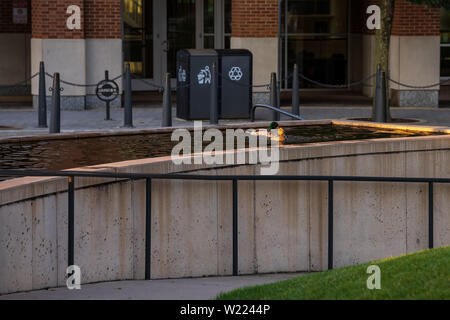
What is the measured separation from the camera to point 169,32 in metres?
28.1

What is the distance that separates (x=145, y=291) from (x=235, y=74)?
1156 cm

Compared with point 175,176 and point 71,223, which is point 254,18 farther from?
point 71,223

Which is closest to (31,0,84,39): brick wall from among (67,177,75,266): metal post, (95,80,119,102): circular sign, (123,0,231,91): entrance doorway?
(95,80,119,102): circular sign

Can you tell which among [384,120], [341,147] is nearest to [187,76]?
[384,120]

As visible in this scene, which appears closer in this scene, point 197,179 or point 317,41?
point 197,179

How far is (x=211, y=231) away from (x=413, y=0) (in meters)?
9.58

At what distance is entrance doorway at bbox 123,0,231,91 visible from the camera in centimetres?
2784

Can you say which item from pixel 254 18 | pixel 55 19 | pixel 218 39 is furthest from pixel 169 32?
pixel 55 19

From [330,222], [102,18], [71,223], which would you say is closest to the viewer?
[71,223]

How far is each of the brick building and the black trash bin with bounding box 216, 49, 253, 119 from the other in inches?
105

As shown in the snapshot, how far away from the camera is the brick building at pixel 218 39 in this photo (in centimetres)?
2247

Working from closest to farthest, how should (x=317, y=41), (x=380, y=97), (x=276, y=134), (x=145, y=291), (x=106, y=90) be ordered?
(x=145, y=291) < (x=276, y=134) < (x=380, y=97) < (x=106, y=90) < (x=317, y=41)

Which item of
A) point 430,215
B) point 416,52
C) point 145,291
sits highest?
point 416,52
